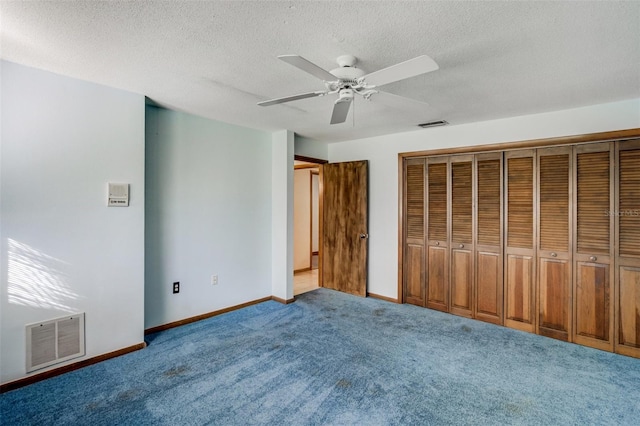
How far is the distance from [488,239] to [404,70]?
2.74 metres

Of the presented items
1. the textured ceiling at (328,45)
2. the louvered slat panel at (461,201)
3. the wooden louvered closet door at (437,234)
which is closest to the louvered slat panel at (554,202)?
the textured ceiling at (328,45)

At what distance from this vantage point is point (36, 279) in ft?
8.03

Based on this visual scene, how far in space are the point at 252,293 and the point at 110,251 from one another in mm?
1954

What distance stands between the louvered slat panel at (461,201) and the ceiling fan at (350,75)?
1949 millimetres

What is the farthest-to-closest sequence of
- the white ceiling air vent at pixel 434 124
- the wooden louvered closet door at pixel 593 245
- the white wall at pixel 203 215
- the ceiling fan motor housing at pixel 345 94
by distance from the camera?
1. the white ceiling air vent at pixel 434 124
2. the white wall at pixel 203 215
3. the wooden louvered closet door at pixel 593 245
4. the ceiling fan motor housing at pixel 345 94

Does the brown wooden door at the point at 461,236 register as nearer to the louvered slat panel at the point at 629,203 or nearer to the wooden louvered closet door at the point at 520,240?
the wooden louvered closet door at the point at 520,240

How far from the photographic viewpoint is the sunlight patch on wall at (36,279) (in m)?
2.35

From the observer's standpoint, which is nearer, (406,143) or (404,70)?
(404,70)

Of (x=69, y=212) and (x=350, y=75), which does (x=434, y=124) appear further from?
(x=69, y=212)

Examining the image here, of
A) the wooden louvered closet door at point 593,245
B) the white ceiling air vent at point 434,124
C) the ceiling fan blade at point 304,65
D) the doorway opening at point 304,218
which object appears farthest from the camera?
the doorway opening at point 304,218

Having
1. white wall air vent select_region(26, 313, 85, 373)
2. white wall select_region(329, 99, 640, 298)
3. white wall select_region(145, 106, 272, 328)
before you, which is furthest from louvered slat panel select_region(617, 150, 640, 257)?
white wall air vent select_region(26, 313, 85, 373)

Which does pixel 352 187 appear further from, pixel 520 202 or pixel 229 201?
pixel 520 202

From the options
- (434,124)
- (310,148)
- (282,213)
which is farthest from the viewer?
(310,148)

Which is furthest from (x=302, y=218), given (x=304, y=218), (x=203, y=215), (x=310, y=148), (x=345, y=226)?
(x=203, y=215)
